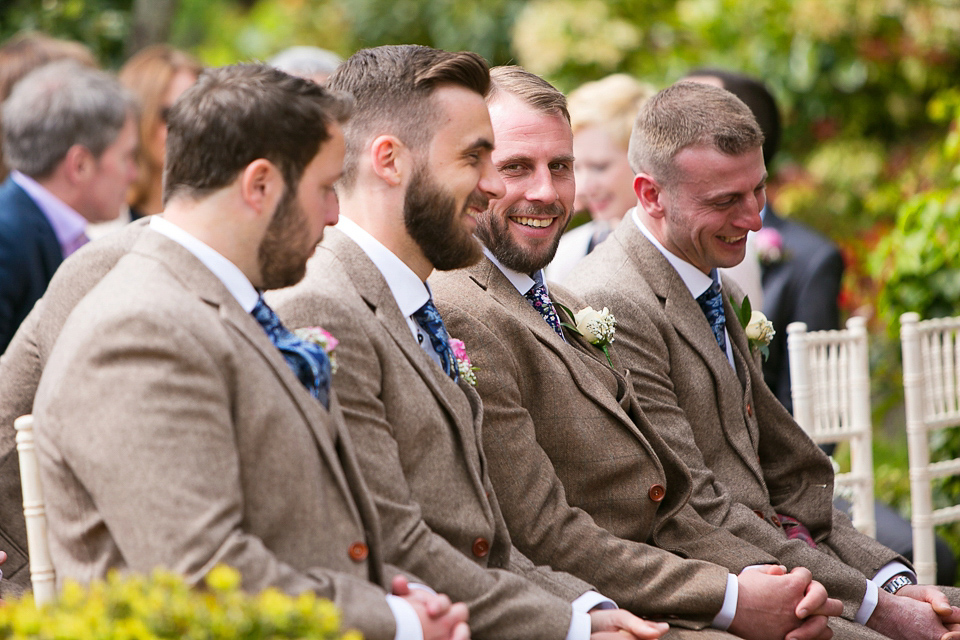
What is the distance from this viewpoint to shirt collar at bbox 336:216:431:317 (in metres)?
2.59

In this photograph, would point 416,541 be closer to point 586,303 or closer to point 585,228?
point 586,303

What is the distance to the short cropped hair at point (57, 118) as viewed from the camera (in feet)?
14.9

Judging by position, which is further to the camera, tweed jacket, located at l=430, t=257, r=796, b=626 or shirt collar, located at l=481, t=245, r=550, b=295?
shirt collar, located at l=481, t=245, r=550, b=295

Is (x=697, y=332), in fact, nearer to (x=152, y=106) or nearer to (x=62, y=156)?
(x=62, y=156)

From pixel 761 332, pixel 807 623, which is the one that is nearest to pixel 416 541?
pixel 807 623

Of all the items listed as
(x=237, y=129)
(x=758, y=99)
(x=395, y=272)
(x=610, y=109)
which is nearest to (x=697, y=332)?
(x=395, y=272)

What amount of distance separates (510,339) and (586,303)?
1.77 feet

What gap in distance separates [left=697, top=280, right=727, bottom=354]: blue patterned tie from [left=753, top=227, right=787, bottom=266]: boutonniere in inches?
70.3

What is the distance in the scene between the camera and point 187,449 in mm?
1815

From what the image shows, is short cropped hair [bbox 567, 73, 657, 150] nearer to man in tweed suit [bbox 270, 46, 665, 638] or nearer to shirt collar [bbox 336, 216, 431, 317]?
man in tweed suit [bbox 270, 46, 665, 638]

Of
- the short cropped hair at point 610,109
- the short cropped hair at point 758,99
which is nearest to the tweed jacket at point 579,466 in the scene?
the short cropped hair at point 610,109

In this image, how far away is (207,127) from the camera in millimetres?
2041

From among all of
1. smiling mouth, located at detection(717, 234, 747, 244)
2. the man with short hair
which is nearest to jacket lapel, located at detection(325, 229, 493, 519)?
smiling mouth, located at detection(717, 234, 747, 244)

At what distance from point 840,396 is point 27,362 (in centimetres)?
359
